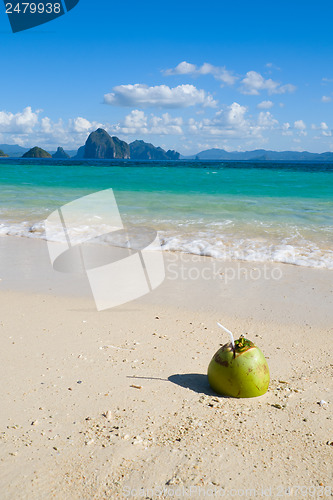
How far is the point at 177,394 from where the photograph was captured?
2627 millimetres

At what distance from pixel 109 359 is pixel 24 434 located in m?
0.98

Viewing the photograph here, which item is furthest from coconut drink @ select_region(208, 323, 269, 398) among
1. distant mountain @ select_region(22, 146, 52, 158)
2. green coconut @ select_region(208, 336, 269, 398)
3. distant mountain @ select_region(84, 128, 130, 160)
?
distant mountain @ select_region(84, 128, 130, 160)

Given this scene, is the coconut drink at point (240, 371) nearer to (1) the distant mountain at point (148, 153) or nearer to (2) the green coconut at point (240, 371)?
(2) the green coconut at point (240, 371)

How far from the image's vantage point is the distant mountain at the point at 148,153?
191100 mm

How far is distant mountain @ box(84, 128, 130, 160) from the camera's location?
16762 cm

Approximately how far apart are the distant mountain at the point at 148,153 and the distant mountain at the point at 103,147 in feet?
49.8

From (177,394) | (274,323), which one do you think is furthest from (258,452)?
(274,323)

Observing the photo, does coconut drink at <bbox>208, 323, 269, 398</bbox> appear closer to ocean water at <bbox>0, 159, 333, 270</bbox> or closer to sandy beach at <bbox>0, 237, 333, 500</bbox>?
sandy beach at <bbox>0, 237, 333, 500</bbox>

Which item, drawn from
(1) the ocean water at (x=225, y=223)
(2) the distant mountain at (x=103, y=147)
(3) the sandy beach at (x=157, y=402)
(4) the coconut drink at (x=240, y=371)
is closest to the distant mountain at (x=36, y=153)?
(2) the distant mountain at (x=103, y=147)

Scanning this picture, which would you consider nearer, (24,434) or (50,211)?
(24,434)

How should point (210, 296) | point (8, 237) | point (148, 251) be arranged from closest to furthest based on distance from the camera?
point (210, 296) < point (148, 251) < point (8, 237)

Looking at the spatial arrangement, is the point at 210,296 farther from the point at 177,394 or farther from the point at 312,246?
the point at 312,246

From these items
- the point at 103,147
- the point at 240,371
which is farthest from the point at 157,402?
the point at 103,147

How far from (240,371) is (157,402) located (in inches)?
21.9
